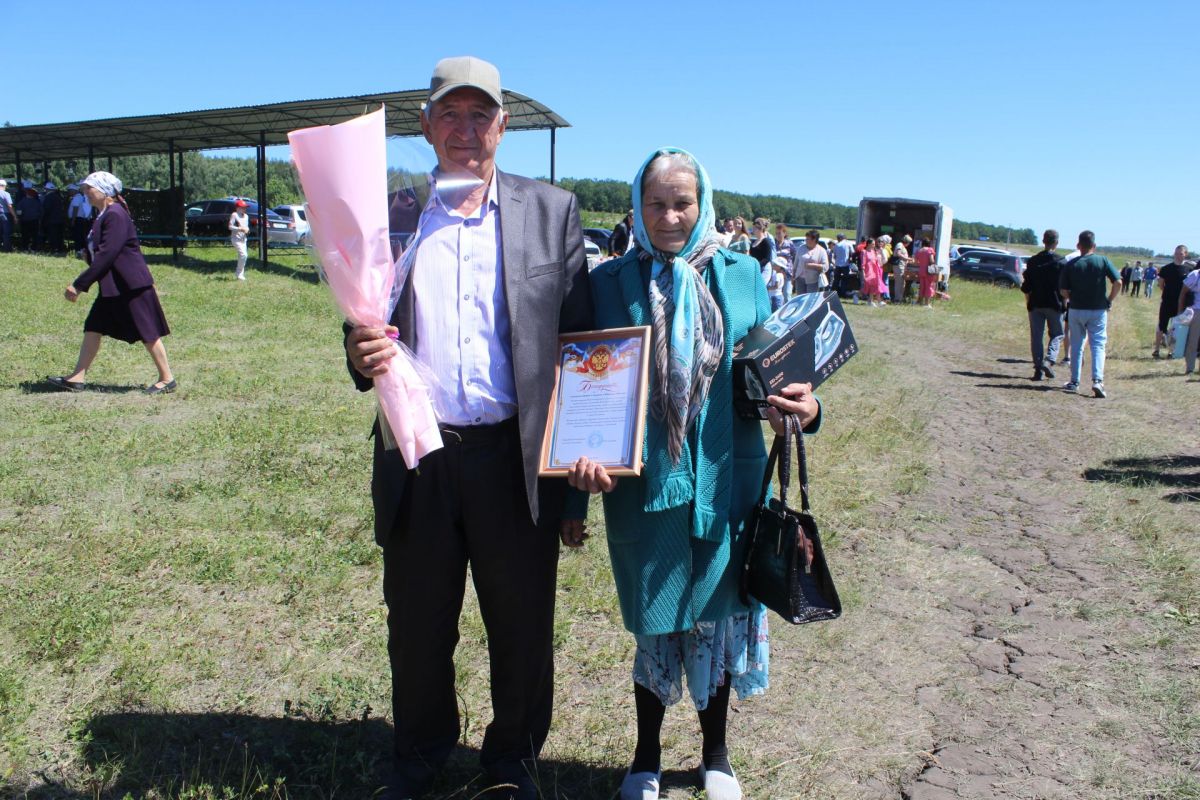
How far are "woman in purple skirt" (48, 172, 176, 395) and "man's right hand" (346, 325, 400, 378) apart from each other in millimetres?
6408

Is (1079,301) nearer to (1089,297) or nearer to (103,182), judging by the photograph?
(1089,297)

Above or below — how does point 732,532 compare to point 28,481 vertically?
above

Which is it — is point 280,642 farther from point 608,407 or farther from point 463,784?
point 608,407

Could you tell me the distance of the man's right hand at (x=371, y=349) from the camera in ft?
7.33

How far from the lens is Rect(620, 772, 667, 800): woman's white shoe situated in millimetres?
2785

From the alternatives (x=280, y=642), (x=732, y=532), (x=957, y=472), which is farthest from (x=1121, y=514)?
(x=280, y=642)

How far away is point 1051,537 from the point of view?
5520 mm

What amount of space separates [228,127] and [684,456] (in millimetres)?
21440

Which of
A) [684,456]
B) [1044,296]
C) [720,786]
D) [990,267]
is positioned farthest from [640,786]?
[990,267]

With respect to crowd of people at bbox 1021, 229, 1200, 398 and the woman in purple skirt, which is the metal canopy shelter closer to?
the woman in purple skirt

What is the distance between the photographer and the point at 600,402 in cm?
246

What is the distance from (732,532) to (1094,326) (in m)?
9.76

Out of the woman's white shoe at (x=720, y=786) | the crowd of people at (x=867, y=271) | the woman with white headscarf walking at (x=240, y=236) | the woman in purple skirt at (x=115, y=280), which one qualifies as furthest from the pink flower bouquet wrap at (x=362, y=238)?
the woman with white headscarf walking at (x=240, y=236)

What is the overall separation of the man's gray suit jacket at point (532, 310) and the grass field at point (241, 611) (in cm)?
100
